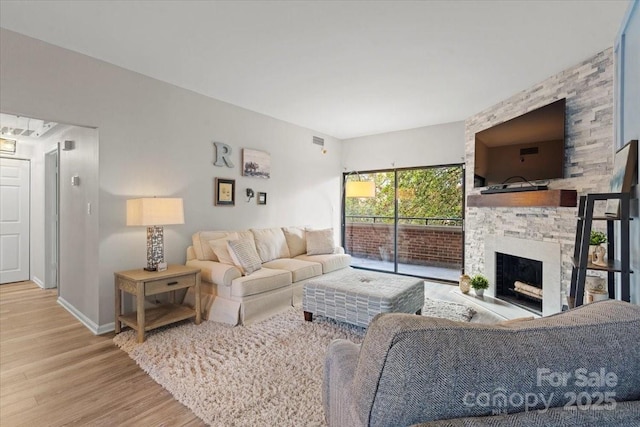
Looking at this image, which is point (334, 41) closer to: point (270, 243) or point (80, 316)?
point (270, 243)

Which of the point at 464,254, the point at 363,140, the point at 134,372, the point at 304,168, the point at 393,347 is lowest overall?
the point at 134,372

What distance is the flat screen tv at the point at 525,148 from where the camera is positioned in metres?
3.12

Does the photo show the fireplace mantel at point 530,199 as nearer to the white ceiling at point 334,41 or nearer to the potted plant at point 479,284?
the potted plant at point 479,284

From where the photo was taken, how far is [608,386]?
0.69m

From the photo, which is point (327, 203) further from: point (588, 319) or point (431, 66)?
point (588, 319)

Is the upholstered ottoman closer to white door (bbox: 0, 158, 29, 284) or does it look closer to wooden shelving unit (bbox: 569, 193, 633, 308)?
wooden shelving unit (bbox: 569, 193, 633, 308)

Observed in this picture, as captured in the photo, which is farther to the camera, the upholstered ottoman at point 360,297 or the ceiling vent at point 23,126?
the ceiling vent at point 23,126

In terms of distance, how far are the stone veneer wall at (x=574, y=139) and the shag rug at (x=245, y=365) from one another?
1.25m

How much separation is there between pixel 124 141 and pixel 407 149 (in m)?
4.27

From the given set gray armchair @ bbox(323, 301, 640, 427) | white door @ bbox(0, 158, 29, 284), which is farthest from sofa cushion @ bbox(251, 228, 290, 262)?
white door @ bbox(0, 158, 29, 284)

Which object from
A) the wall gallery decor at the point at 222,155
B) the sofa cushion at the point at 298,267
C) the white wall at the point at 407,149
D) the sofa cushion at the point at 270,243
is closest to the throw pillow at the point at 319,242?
the sofa cushion at the point at 270,243

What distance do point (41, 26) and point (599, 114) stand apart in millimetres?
4723

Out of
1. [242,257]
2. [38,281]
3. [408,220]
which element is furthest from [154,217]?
[408,220]

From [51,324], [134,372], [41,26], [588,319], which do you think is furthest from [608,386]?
[51,324]
